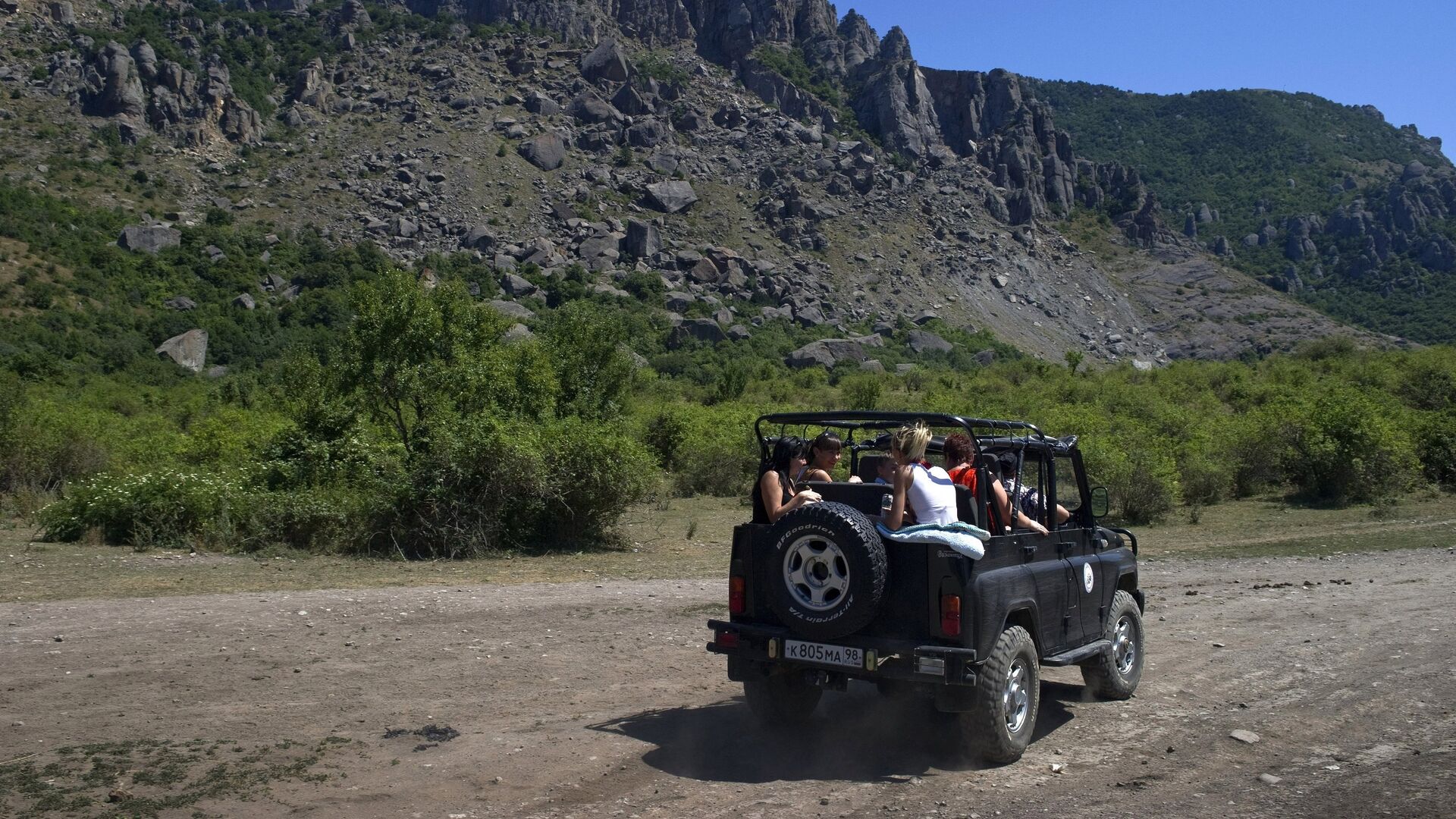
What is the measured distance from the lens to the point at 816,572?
21.5ft

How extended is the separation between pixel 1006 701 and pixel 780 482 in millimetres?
2024

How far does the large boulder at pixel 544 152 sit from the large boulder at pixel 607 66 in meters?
A: 16.2

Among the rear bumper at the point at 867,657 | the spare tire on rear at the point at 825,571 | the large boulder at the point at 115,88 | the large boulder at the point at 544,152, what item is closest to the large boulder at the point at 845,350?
the large boulder at the point at 544,152

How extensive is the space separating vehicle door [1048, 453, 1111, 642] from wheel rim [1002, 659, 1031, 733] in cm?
104

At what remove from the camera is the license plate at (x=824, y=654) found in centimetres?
639

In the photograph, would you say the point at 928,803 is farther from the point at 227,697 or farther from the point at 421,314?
the point at 421,314

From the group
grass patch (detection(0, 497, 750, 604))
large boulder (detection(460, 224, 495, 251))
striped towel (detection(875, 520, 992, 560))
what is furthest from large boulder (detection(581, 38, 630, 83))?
striped towel (detection(875, 520, 992, 560))

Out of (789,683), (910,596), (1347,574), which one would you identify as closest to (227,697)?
(789,683)

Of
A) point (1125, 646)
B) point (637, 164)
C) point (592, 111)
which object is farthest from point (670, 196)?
point (1125, 646)

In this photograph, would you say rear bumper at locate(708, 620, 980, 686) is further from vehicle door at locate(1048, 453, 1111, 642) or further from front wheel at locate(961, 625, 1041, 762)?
vehicle door at locate(1048, 453, 1111, 642)

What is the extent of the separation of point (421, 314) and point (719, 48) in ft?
398

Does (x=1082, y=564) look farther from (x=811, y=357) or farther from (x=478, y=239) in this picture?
(x=478, y=239)

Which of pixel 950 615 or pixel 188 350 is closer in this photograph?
pixel 950 615

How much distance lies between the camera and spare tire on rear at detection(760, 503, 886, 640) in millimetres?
6293
